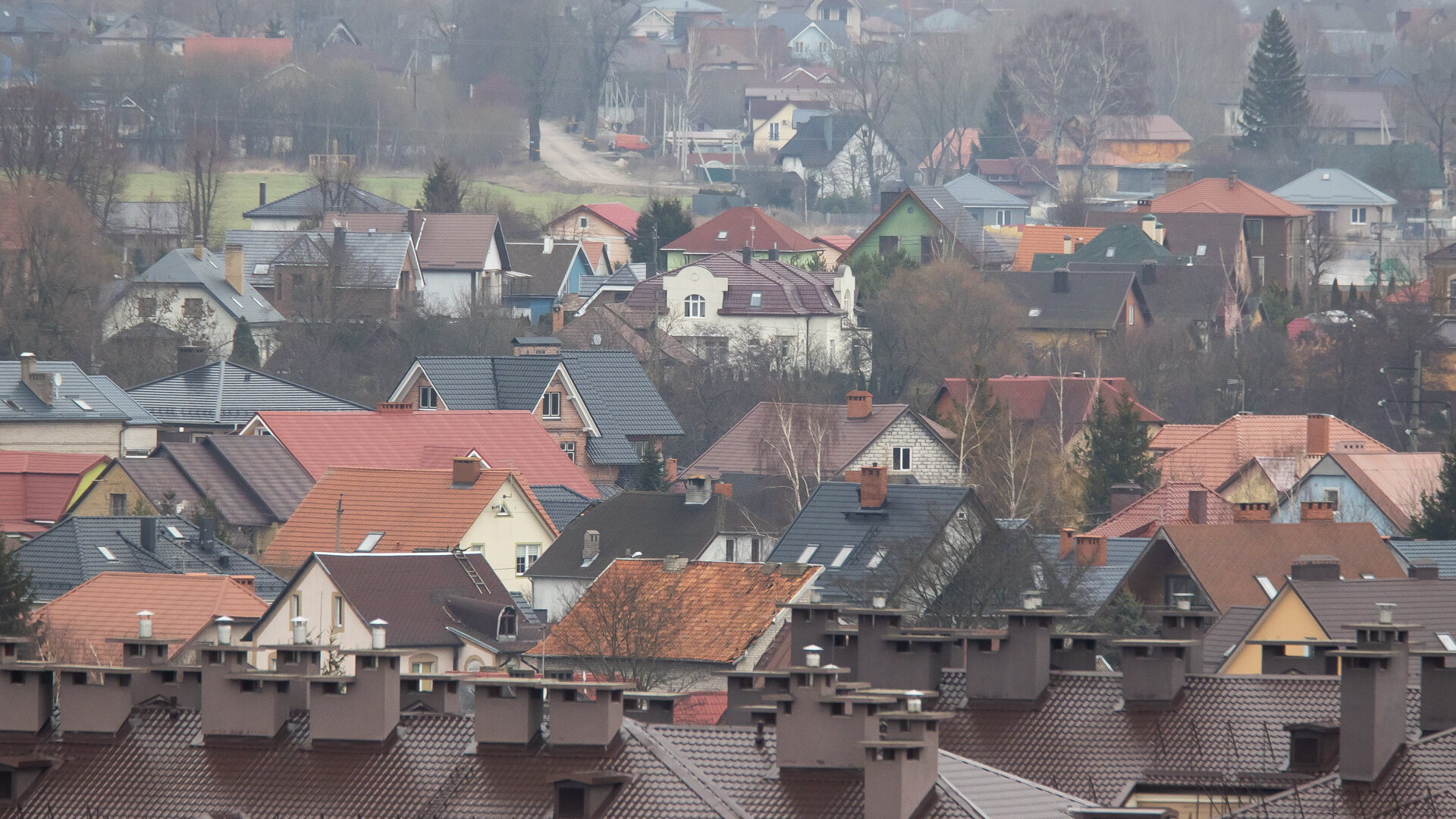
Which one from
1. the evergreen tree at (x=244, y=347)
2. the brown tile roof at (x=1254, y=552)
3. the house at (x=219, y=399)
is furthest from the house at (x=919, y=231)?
the brown tile roof at (x=1254, y=552)

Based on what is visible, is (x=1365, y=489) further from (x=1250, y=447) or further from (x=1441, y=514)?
(x=1250, y=447)

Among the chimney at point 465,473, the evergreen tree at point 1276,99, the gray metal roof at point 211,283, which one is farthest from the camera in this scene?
the evergreen tree at point 1276,99

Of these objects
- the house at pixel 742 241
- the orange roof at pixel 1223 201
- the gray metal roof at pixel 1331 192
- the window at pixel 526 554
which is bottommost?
the gray metal roof at pixel 1331 192

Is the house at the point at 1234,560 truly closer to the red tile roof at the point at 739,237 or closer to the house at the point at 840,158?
the red tile roof at the point at 739,237

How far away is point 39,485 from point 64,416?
15.5 feet

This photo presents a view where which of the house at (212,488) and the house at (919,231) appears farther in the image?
the house at (919,231)

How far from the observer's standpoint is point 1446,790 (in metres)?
15.0

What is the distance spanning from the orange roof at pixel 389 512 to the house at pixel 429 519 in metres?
0.01

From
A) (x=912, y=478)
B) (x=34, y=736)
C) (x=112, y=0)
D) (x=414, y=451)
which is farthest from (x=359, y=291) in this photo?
(x=112, y=0)

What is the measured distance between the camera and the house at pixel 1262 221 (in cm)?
8731

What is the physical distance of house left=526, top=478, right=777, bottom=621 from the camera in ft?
137

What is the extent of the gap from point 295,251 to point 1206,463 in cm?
3240

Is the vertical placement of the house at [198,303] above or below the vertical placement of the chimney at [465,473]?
below

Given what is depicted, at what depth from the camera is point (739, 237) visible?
284 feet
